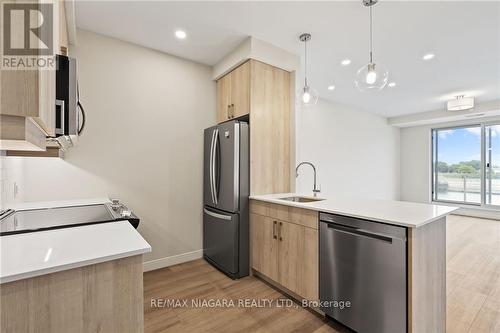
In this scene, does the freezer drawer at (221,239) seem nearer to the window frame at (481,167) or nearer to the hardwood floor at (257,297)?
the hardwood floor at (257,297)

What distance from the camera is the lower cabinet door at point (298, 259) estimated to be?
1.98m

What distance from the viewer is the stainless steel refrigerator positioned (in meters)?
2.63

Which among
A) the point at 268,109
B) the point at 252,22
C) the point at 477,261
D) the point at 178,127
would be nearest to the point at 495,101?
the point at 477,261

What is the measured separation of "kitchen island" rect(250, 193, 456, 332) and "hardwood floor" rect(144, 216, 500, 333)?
0.73 ft

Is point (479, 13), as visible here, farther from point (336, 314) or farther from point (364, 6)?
point (336, 314)

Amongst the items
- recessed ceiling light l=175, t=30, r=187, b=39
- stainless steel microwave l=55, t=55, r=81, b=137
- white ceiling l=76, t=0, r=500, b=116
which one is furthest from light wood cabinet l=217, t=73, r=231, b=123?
stainless steel microwave l=55, t=55, r=81, b=137

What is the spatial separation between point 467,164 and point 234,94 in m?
6.80

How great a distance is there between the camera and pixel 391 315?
148 centimetres

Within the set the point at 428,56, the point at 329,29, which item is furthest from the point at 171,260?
the point at 428,56

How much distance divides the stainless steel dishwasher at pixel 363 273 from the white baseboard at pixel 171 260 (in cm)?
185

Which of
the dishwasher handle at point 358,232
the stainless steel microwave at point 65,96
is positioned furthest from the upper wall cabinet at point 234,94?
the stainless steel microwave at point 65,96

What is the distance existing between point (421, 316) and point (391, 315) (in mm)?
197

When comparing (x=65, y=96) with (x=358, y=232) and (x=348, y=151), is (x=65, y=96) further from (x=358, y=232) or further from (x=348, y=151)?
(x=348, y=151)

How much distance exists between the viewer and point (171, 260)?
2.97 meters
